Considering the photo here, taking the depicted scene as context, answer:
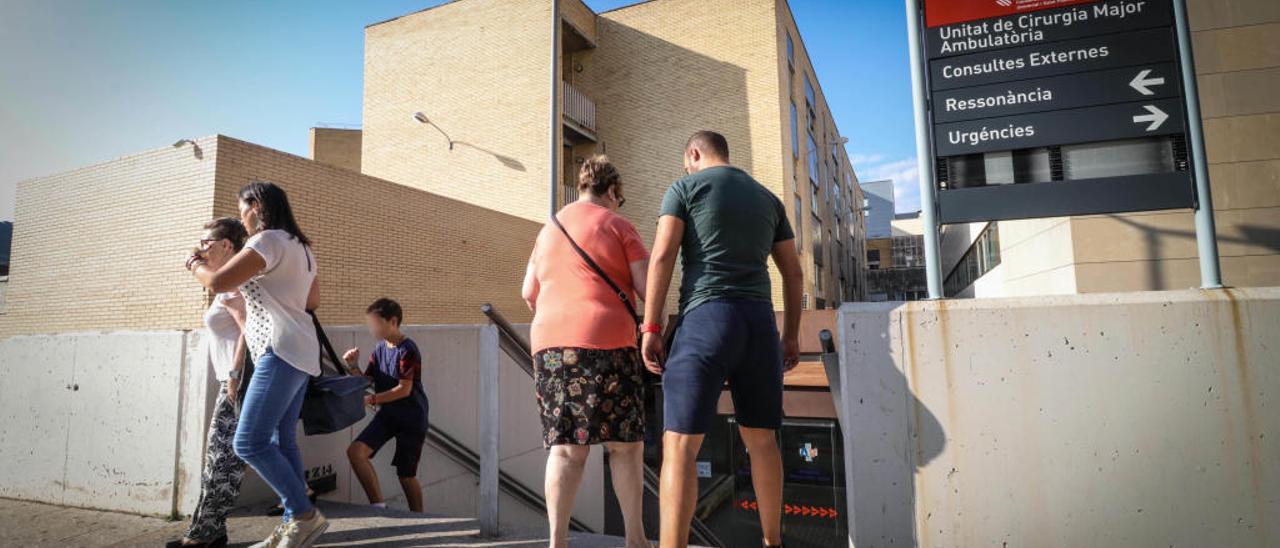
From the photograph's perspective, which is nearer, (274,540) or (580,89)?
(274,540)

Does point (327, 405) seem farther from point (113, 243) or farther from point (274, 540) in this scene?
point (113, 243)

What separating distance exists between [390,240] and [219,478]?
10.3 meters

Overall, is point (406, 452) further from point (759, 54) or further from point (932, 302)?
point (759, 54)

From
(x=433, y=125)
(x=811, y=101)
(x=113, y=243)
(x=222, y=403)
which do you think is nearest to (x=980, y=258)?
(x=222, y=403)

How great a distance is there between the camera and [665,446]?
2211 mm

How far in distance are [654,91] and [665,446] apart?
18.2m

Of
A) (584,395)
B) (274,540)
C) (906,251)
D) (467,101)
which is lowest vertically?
(274,540)

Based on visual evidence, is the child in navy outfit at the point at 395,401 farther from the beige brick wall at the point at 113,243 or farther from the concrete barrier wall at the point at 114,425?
the beige brick wall at the point at 113,243

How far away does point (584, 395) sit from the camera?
225 cm

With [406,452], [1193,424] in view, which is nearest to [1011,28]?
[1193,424]

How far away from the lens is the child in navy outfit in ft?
15.1

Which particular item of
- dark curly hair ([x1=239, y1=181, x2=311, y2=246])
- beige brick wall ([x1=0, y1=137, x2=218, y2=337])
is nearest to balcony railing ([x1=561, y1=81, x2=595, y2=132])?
beige brick wall ([x1=0, y1=137, x2=218, y2=337])

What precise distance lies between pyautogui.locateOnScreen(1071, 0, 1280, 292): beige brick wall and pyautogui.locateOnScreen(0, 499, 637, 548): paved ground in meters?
4.93

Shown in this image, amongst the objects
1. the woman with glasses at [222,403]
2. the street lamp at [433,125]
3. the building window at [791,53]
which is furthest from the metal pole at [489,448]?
the building window at [791,53]
